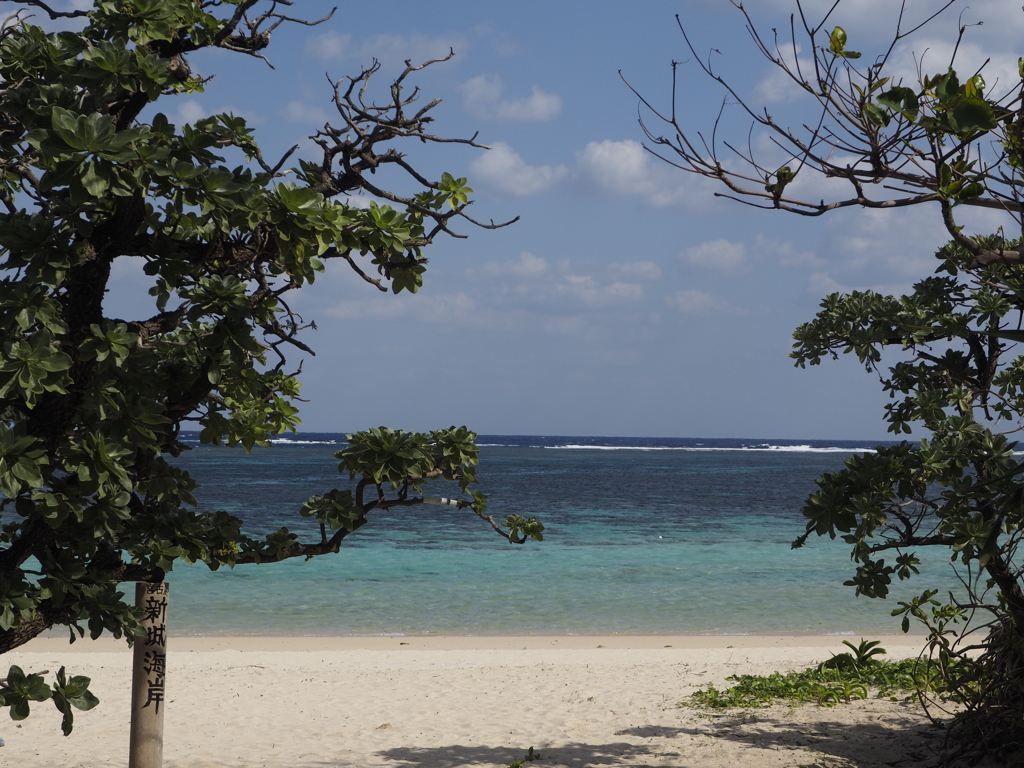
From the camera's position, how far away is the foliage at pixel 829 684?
7012 millimetres

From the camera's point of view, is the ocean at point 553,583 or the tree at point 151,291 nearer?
the tree at point 151,291

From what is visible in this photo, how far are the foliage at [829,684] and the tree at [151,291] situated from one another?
14.7 ft

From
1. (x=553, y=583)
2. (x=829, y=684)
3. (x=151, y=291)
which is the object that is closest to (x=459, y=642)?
(x=553, y=583)

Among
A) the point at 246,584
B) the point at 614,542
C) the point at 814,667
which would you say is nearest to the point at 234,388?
the point at 814,667

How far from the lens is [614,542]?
22.4m

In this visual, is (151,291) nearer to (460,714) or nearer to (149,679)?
(149,679)

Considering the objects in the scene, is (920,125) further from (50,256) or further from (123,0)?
(50,256)

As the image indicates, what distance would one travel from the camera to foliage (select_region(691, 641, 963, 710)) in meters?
7.01

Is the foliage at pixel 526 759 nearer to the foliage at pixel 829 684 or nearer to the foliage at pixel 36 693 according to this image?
the foliage at pixel 829 684

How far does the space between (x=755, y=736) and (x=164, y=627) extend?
4.18 metres

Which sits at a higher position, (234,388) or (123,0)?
(123,0)

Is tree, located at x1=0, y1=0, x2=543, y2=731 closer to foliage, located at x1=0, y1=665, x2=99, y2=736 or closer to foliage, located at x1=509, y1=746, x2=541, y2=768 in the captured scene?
foliage, located at x1=0, y1=665, x2=99, y2=736

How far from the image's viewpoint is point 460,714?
7.39 m

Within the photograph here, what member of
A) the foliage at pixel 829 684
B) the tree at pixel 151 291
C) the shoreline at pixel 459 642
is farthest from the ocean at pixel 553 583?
the tree at pixel 151 291
